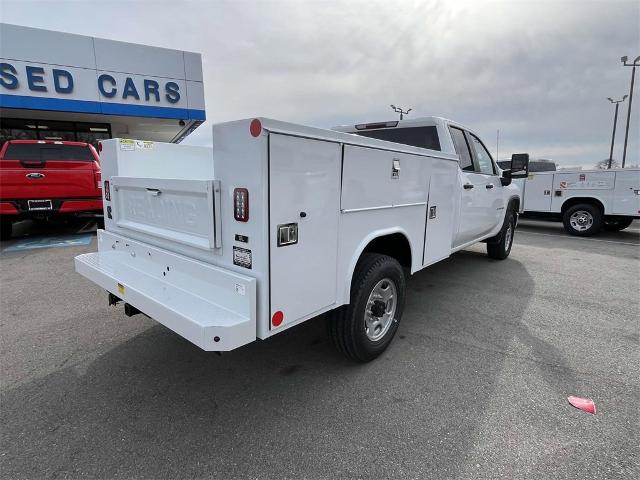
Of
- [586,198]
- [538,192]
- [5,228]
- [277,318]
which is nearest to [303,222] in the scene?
[277,318]

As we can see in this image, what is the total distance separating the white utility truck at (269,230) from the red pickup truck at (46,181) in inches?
215

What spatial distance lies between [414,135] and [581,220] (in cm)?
839

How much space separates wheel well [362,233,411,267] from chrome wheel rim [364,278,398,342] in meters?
0.34

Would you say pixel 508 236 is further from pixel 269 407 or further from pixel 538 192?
pixel 269 407

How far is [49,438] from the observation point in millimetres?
2232

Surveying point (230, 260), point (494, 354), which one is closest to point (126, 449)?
point (230, 260)

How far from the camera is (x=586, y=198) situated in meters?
10.1

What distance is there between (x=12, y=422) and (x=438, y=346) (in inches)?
125

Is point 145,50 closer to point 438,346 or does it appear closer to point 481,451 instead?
point 438,346

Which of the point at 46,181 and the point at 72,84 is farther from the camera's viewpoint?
the point at 72,84

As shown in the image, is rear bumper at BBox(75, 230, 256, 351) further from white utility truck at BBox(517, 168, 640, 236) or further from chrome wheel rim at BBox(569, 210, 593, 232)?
chrome wheel rim at BBox(569, 210, 593, 232)

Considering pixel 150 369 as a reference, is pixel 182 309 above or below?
above

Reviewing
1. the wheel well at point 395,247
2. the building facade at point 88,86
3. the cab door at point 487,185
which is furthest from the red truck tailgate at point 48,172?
the cab door at point 487,185

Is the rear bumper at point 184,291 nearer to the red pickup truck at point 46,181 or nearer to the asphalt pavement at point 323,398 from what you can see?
the asphalt pavement at point 323,398
